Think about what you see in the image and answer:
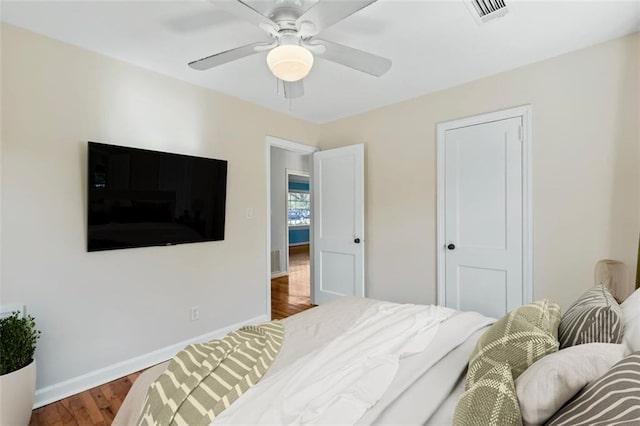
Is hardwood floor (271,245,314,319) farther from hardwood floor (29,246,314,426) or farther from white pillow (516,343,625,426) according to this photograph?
white pillow (516,343,625,426)

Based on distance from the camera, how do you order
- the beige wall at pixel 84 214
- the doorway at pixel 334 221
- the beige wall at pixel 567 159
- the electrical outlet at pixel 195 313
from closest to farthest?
the beige wall at pixel 84 214, the beige wall at pixel 567 159, the electrical outlet at pixel 195 313, the doorway at pixel 334 221

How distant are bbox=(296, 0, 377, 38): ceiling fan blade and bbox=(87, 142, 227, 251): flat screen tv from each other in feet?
5.26

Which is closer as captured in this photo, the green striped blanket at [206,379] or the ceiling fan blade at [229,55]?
the green striped blanket at [206,379]

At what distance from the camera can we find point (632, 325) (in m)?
1.03

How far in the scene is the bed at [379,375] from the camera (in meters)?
0.87

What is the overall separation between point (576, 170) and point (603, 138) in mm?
267

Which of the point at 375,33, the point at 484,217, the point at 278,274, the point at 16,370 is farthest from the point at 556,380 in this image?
the point at 278,274

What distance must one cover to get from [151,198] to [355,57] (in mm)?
1905

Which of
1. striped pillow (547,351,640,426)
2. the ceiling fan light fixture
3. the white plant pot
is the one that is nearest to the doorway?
the ceiling fan light fixture

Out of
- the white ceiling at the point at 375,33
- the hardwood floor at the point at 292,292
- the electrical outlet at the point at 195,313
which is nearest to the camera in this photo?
the white ceiling at the point at 375,33

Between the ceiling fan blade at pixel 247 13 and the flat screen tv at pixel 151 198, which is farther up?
the ceiling fan blade at pixel 247 13

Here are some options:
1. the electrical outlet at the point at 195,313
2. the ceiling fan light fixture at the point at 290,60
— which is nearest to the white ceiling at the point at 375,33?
the ceiling fan light fixture at the point at 290,60

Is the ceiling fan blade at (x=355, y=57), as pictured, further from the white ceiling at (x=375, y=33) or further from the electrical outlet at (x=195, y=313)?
the electrical outlet at (x=195, y=313)

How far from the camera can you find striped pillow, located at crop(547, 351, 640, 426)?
1.89ft
